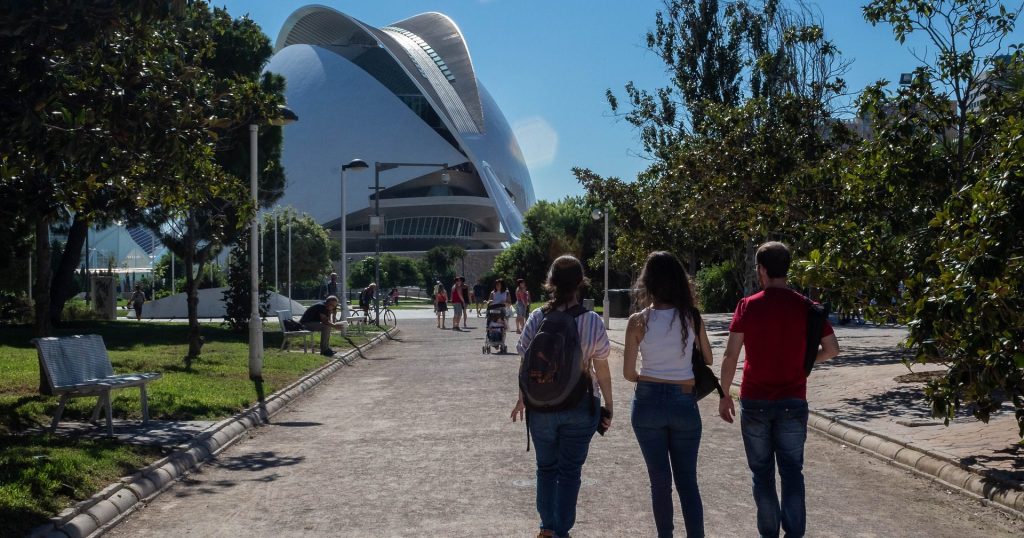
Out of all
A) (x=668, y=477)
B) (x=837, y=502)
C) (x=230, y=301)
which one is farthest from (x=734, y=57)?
(x=668, y=477)

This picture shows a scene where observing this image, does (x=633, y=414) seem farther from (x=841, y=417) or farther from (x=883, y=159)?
(x=883, y=159)

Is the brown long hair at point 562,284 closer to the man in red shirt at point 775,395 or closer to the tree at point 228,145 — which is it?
the man in red shirt at point 775,395

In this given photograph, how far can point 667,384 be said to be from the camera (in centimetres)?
525

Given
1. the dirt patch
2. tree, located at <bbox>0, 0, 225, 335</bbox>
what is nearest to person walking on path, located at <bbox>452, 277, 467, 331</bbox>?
the dirt patch

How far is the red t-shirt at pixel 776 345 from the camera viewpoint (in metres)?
5.28

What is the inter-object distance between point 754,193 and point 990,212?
37.7 feet

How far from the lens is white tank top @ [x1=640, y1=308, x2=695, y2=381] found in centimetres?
527

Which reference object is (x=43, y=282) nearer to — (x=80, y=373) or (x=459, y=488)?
(x=80, y=373)

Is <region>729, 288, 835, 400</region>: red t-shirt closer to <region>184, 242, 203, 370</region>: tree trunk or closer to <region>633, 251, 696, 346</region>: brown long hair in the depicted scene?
<region>633, 251, 696, 346</region>: brown long hair

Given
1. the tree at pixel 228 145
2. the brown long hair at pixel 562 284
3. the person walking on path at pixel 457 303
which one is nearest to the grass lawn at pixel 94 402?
the tree at pixel 228 145

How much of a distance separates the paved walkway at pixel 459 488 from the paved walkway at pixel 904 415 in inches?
21.2

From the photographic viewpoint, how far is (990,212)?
7.20 meters

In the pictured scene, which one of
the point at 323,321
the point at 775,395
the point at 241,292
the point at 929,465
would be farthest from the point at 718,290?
the point at 775,395

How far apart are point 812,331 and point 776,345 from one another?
223 millimetres
